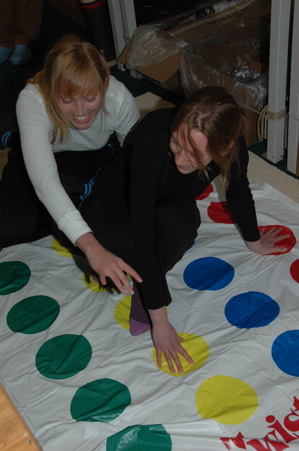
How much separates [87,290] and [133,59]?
129 centimetres

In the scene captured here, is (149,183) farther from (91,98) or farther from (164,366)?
(164,366)

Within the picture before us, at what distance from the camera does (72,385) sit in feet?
3.49

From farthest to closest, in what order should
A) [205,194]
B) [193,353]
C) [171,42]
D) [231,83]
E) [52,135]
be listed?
[171,42], [231,83], [205,194], [52,135], [193,353]

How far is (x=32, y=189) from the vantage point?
4.57 feet

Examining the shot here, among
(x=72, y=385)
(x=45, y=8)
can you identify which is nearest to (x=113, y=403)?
(x=72, y=385)

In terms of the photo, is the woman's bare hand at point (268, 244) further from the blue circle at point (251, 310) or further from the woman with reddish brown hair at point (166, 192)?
the blue circle at point (251, 310)

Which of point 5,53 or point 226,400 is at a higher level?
point 5,53

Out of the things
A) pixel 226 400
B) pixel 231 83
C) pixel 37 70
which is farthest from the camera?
pixel 37 70

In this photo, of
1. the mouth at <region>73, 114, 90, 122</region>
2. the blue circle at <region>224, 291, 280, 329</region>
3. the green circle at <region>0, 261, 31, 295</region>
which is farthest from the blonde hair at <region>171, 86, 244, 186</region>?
the green circle at <region>0, 261, 31, 295</region>

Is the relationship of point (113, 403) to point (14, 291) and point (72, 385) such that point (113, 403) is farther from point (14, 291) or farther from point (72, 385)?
point (14, 291)

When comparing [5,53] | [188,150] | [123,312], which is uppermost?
[188,150]

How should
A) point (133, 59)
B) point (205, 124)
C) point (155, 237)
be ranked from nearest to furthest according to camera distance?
point (205, 124)
point (155, 237)
point (133, 59)

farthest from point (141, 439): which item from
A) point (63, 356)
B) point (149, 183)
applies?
point (149, 183)

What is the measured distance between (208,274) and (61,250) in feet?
1.41
